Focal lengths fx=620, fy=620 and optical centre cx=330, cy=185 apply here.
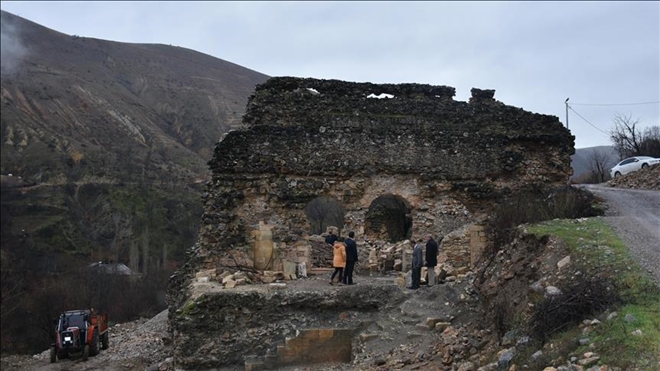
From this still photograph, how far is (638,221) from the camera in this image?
10766mm

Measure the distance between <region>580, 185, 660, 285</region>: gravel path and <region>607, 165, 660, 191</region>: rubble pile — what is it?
9.15 ft

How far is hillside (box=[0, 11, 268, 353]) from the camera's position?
1436 inches

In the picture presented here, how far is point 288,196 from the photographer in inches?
551

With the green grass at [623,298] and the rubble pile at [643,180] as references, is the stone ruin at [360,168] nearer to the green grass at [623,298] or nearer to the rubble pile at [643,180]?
the rubble pile at [643,180]

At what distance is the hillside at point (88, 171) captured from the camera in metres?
36.5

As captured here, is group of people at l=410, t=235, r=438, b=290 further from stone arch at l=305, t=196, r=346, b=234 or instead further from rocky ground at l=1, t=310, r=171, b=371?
stone arch at l=305, t=196, r=346, b=234

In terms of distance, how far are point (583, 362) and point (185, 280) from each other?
9888 mm

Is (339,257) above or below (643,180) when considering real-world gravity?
below

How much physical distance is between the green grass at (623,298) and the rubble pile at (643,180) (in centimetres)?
919

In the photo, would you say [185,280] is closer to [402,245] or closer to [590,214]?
[402,245]

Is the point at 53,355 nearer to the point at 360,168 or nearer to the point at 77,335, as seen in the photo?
the point at 77,335

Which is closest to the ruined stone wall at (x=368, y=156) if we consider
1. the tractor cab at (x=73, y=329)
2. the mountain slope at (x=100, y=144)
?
the tractor cab at (x=73, y=329)

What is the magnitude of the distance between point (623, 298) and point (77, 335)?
52.6ft

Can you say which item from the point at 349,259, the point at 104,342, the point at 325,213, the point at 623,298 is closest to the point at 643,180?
the point at 349,259
